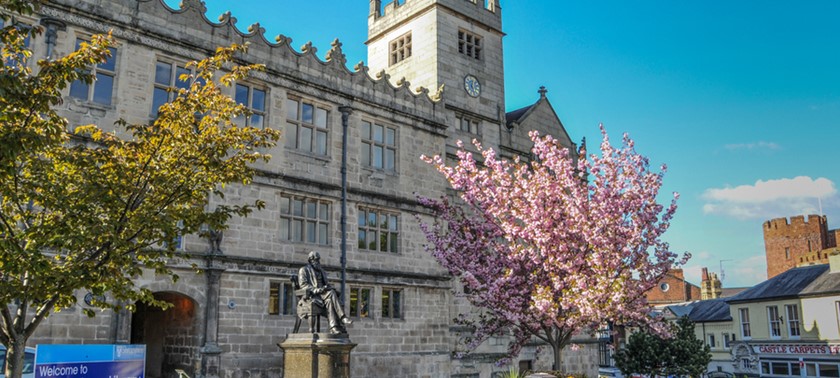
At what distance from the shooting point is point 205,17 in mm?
22094

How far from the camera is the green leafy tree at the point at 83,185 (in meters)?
9.76

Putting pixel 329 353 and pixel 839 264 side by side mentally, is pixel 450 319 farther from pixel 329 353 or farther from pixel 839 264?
pixel 839 264

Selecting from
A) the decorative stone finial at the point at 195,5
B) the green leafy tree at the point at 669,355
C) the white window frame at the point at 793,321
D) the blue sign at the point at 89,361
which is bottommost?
the green leafy tree at the point at 669,355

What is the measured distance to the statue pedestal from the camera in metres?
14.9

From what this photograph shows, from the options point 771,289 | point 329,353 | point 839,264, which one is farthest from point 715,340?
point 329,353

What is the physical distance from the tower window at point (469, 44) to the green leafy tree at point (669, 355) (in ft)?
60.2

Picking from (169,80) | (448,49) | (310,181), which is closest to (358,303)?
(310,181)

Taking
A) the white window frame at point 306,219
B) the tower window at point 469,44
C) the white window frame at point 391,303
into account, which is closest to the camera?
the white window frame at point 306,219

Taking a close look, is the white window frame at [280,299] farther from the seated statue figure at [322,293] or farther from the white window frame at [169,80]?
the white window frame at [169,80]

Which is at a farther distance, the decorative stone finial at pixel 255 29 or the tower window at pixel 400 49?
the tower window at pixel 400 49

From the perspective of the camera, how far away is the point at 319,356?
589 inches

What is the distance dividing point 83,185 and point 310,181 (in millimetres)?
12701

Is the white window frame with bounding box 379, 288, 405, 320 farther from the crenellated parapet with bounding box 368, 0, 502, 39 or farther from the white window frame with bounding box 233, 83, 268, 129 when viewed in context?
the crenellated parapet with bounding box 368, 0, 502, 39

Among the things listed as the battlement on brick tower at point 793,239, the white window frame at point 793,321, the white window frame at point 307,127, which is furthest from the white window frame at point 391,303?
the battlement on brick tower at point 793,239
